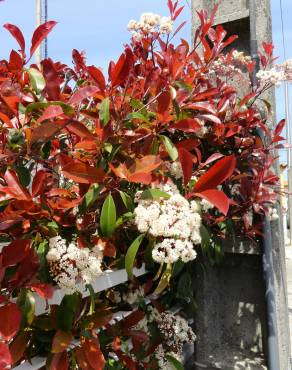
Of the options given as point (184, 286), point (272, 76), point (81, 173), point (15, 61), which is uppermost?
point (272, 76)

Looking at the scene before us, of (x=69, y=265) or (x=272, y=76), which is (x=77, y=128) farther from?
(x=272, y=76)

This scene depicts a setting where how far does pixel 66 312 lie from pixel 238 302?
1.18m

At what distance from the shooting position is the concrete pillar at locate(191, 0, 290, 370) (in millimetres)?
1869

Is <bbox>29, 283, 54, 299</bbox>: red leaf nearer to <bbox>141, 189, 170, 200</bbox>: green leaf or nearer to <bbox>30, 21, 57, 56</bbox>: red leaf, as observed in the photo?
<bbox>141, 189, 170, 200</bbox>: green leaf

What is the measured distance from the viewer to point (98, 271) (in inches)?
34.7

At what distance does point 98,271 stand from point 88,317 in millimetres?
233

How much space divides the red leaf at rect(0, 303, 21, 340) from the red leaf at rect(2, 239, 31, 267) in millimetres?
99

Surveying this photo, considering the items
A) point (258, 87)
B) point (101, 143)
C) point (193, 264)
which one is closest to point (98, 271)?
point (101, 143)

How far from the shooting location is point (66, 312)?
976 millimetres

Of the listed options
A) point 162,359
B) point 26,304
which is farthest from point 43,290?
point 162,359

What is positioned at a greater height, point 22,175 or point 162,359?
point 22,175

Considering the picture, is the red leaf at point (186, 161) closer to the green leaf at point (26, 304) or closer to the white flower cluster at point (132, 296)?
the green leaf at point (26, 304)

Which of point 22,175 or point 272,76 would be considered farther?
point 272,76

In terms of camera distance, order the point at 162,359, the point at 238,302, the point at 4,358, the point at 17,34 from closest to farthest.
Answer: the point at 4,358 → the point at 17,34 → the point at 162,359 → the point at 238,302
